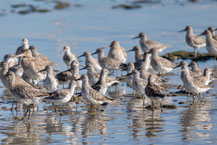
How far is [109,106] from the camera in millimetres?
13914

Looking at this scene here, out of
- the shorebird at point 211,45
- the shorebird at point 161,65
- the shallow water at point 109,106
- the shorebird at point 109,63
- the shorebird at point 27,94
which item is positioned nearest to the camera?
the shallow water at point 109,106

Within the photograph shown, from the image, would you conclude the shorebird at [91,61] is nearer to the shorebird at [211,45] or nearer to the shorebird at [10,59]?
the shorebird at [10,59]

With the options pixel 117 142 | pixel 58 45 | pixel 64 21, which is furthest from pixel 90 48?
pixel 117 142

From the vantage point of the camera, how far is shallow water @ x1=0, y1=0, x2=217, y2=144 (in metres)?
10.9

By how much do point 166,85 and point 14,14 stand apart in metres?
19.6

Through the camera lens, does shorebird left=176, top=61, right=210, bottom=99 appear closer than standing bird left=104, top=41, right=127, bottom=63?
Yes

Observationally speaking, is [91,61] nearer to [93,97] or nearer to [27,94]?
[93,97]

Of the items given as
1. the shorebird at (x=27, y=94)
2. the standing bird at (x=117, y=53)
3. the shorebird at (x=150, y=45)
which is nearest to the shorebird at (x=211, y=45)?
the shorebird at (x=150, y=45)

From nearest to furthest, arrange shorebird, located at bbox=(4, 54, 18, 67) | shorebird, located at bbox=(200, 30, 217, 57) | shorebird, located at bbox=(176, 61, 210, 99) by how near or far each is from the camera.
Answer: shorebird, located at bbox=(176, 61, 210, 99) < shorebird, located at bbox=(4, 54, 18, 67) < shorebird, located at bbox=(200, 30, 217, 57)

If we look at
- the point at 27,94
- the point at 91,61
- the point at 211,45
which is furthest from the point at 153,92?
the point at 211,45

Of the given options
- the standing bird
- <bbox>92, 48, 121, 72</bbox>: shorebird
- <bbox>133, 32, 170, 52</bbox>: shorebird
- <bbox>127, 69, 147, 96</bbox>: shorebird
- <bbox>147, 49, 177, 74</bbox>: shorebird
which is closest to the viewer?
<bbox>127, 69, 147, 96</bbox>: shorebird

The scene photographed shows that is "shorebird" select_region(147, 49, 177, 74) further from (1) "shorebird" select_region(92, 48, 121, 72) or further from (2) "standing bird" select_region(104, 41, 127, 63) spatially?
(2) "standing bird" select_region(104, 41, 127, 63)

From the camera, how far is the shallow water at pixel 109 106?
10898mm

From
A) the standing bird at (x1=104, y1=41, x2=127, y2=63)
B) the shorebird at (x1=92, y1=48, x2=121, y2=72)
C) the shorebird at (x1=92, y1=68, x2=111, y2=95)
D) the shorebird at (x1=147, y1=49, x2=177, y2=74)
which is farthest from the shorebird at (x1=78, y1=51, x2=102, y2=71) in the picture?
the shorebird at (x1=92, y1=68, x2=111, y2=95)
